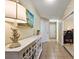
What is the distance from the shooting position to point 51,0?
6.50m

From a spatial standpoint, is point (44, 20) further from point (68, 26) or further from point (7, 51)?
point (7, 51)

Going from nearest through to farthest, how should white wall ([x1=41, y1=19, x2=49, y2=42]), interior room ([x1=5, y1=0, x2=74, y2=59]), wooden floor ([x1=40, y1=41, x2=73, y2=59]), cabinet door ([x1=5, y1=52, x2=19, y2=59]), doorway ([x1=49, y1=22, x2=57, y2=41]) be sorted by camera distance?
1. cabinet door ([x1=5, y1=52, x2=19, y2=59])
2. interior room ([x1=5, y1=0, x2=74, y2=59])
3. wooden floor ([x1=40, y1=41, x2=73, y2=59])
4. white wall ([x1=41, y1=19, x2=49, y2=42])
5. doorway ([x1=49, y1=22, x2=57, y2=41])

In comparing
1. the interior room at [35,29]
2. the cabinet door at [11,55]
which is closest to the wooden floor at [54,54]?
the interior room at [35,29]

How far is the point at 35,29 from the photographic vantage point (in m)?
7.37

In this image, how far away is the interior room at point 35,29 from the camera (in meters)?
1.91

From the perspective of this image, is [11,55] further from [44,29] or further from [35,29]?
[44,29]

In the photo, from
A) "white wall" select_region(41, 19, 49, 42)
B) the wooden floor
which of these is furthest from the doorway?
the wooden floor

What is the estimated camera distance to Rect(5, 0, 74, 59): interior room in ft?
6.26

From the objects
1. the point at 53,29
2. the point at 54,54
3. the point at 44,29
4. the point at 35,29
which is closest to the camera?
the point at 54,54

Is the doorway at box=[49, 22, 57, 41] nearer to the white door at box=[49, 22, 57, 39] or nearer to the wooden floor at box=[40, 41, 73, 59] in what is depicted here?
the white door at box=[49, 22, 57, 39]

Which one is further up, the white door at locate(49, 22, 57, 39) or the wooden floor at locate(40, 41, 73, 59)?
the white door at locate(49, 22, 57, 39)

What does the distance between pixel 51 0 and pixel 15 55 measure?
Answer: 5.23 meters

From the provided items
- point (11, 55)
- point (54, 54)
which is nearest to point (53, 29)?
point (54, 54)
